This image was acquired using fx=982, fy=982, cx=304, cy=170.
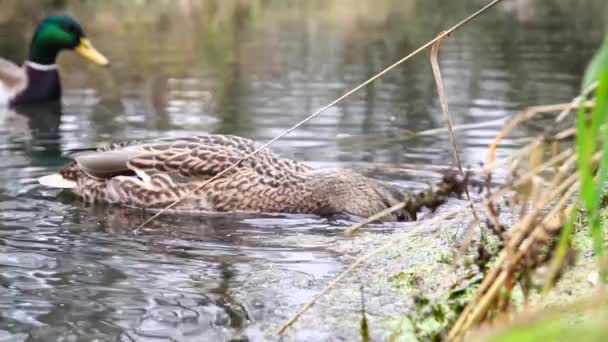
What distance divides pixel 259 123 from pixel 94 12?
12.1 meters

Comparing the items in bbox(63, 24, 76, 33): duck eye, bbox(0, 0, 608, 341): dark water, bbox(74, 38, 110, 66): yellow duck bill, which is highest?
bbox(63, 24, 76, 33): duck eye

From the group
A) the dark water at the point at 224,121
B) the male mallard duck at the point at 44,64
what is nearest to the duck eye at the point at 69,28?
the male mallard duck at the point at 44,64

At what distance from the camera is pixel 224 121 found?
9297 millimetres

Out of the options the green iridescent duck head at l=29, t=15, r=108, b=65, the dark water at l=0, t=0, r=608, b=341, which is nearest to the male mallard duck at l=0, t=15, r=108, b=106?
the green iridescent duck head at l=29, t=15, r=108, b=65

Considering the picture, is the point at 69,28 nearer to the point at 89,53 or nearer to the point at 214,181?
the point at 89,53

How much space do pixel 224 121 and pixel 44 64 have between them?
3.64m

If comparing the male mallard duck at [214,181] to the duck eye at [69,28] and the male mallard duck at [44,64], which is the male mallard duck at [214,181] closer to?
the male mallard duck at [44,64]

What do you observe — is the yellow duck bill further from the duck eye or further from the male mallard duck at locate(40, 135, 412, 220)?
the male mallard duck at locate(40, 135, 412, 220)

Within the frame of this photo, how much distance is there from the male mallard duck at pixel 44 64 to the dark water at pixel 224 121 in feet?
1.05

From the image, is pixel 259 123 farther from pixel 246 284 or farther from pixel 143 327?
pixel 143 327

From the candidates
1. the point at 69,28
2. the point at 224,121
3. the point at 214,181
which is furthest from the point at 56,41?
the point at 214,181

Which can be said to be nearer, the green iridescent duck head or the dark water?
the dark water

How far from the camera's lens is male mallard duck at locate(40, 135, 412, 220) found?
605 centimetres

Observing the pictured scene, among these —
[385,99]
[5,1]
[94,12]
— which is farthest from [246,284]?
[5,1]
